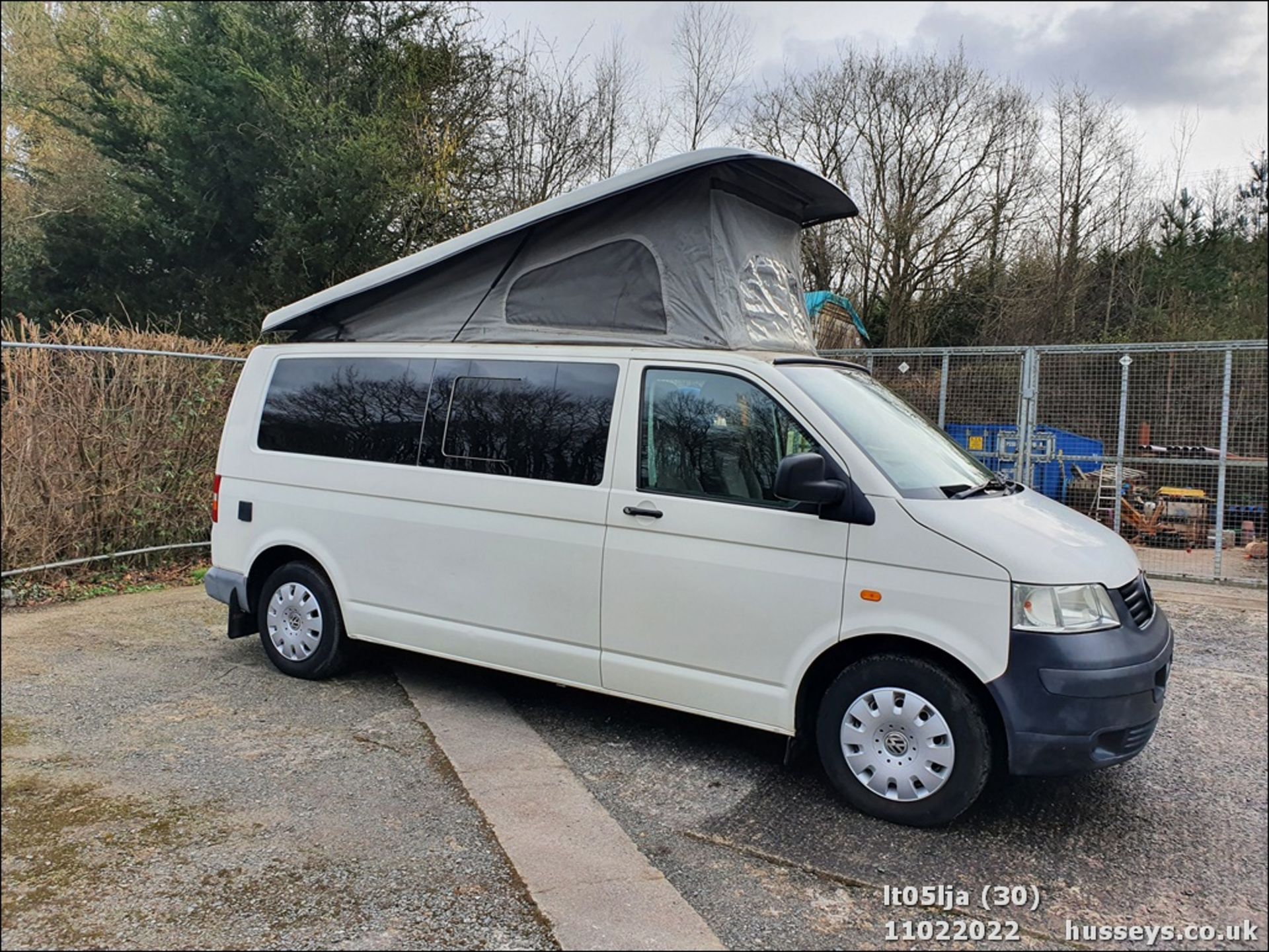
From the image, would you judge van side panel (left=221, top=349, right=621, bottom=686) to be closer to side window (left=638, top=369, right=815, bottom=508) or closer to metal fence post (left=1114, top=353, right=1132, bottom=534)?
side window (left=638, top=369, right=815, bottom=508)

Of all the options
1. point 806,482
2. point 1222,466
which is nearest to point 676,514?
point 806,482

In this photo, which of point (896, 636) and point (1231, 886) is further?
point (896, 636)

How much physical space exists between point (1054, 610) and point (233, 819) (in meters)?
3.28

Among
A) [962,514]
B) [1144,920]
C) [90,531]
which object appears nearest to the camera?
[1144,920]

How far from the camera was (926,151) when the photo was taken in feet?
58.2

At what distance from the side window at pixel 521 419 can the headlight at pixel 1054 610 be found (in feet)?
6.26

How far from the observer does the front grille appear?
11.6ft

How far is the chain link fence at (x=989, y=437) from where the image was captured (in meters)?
7.09

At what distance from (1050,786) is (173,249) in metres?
14.0

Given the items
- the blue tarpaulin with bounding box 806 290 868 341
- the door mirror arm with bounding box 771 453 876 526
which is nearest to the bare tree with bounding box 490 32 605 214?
the blue tarpaulin with bounding box 806 290 868 341

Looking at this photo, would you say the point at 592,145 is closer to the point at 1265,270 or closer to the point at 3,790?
the point at 1265,270

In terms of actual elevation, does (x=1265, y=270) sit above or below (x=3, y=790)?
above

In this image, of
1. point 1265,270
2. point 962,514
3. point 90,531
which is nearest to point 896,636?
point 962,514

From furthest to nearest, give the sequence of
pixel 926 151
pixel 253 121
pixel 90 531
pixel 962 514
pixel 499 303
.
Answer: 1. pixel 926 151
2. pixel 253 121
3. pixel 90 531
4. pixel 499 303
5. pixel 962 514
